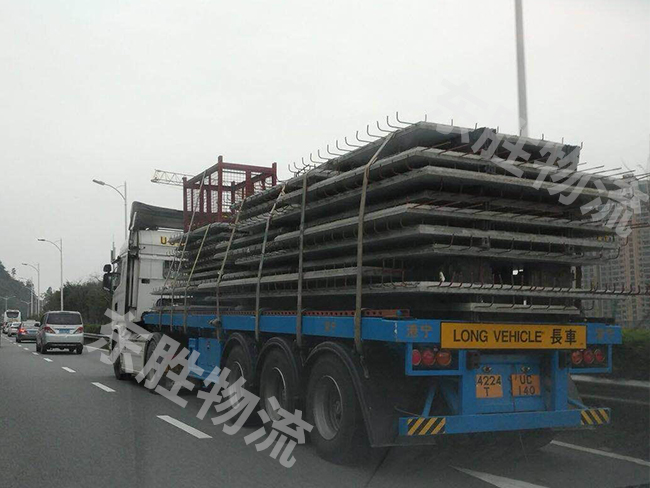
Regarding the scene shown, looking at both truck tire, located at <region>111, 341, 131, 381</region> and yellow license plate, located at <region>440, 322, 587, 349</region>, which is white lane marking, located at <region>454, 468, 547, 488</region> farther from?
truck tire, located at <region>111, 341, 131, 381</region>

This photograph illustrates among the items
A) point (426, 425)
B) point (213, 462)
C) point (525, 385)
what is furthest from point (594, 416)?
point (213, 462)

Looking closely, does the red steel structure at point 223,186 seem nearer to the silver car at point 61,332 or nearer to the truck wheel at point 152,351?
the truck wheel at point 152,351

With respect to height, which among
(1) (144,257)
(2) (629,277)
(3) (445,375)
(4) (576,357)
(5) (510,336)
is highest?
(1) (144,257)

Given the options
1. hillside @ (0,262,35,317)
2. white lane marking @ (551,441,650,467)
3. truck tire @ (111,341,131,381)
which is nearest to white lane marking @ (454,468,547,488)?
white lane marking @ (551,441,650,467)

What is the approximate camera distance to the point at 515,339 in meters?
5.95

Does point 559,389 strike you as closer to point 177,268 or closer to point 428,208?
point 428,208

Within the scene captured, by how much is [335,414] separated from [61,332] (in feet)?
73.3

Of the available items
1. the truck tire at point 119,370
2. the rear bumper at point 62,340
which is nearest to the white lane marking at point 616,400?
the truck tire at point 119,370

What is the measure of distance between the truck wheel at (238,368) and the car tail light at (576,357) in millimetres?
3599

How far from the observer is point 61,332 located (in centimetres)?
2631

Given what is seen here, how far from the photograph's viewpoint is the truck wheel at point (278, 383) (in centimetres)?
710

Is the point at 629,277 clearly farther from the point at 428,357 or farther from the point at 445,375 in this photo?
the point at 428,357

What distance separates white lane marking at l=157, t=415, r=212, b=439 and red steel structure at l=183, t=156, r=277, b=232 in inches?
123

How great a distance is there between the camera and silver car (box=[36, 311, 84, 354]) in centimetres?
2620
